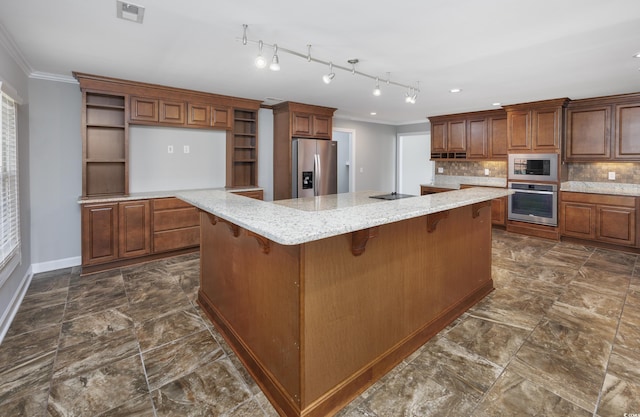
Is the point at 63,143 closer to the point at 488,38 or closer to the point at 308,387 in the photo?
the point at 308,387

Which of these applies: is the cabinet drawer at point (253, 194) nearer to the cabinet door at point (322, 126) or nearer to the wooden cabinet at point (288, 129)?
the wooden cabinet at point (288, 129)

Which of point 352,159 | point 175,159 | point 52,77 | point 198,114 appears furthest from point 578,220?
point 52,77

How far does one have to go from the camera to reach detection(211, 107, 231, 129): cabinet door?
4734 millimetres

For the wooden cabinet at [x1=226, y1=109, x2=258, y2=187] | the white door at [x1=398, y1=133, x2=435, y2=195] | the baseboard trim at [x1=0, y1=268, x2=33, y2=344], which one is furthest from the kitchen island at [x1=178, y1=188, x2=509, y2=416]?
the white door at [x1=398, y1=133, x2=435, y2=195]

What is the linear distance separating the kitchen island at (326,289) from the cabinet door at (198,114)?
2487 millimetres

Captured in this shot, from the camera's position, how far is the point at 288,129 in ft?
17.4

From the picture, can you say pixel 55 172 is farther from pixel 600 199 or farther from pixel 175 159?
pixel 600 199

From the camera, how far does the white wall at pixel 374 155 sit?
7.20m

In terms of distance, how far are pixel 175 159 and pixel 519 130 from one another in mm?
5575

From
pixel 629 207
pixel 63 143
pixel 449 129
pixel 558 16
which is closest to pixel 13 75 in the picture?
pixel 63 143

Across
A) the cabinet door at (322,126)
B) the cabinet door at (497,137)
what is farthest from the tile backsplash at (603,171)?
the cabinet door at (322,126)

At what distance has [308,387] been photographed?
159 centimetres

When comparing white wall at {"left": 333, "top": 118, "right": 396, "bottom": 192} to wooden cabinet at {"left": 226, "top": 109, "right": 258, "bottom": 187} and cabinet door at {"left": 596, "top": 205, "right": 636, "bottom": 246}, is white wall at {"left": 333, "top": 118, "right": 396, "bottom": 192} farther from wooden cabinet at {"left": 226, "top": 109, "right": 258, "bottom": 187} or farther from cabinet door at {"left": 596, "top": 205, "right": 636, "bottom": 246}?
cabinet door at {"left": 596, "top": 205, "right": 636, "bottom": 246}

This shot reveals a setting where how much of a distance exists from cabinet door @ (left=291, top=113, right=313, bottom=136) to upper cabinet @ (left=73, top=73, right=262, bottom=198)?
1047 mm
